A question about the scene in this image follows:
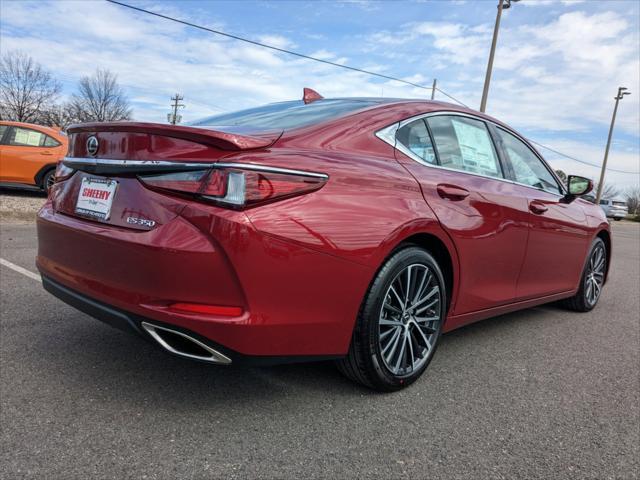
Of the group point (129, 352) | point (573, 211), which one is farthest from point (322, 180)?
point (573, 211)

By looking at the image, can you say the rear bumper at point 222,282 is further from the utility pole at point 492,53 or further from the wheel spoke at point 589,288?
the utility pole at point 492,53

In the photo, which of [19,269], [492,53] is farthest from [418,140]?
[492,53]

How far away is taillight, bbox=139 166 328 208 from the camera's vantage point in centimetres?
192

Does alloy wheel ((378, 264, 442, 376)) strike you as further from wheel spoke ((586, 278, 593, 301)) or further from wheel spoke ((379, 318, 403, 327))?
wheel spoke ((586, 278, 593, 301))

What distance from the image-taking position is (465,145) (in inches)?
125

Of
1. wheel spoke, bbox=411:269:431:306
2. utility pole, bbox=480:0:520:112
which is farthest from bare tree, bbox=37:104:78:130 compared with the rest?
wheel spoke, bbox=411:269:431:306

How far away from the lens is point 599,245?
4.82 m

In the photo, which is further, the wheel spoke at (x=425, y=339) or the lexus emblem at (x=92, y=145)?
the wheel spoke at (x=425, y=339)

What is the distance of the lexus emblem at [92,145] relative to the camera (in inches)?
89.0

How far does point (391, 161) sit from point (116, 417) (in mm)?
→ 1699

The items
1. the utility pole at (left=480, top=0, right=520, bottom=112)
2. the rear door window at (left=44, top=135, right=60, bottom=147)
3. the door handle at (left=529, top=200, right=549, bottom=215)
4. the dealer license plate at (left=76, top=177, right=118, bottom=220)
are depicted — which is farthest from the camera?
the utility pole at (left=480, top=0, right=520, bottom=112)

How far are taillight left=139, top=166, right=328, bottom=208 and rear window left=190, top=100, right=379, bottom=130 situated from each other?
444mm

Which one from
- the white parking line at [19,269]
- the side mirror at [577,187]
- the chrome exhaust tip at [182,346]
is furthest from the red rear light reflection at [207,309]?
the side mirror at [577,187]

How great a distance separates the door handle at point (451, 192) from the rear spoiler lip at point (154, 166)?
0.83m
